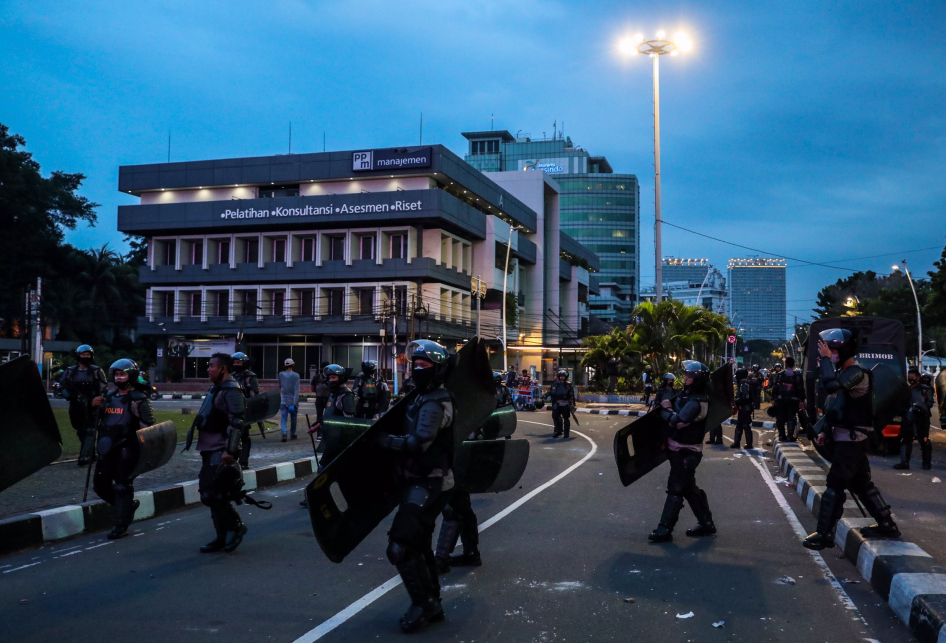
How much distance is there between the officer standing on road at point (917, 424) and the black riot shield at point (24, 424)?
12124 mm

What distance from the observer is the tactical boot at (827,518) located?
22.3ft

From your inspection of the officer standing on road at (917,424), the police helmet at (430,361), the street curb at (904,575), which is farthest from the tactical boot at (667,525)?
the officer standing on road at (917,424)

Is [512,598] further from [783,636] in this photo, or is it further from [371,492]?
[783,636]

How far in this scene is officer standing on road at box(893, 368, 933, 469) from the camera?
13062 mm

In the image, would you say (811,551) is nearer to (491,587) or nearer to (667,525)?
(667,525)

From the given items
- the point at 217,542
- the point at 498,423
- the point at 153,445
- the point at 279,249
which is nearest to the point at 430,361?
the point at 217,542

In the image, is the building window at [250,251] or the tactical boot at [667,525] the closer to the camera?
the tactical boot at [667,525]

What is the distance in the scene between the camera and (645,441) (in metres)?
8.34

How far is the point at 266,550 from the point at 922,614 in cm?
512

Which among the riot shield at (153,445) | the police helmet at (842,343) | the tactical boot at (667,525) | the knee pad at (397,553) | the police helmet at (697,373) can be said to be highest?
the police helmet at (842,343)

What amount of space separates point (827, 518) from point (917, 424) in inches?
309

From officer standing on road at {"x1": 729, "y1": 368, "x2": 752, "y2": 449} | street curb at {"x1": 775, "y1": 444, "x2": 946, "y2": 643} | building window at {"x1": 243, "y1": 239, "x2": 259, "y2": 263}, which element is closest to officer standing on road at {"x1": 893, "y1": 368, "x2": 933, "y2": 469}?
officer standing on road at {"x1": 729, "y1": 368, "x2": 752, "y2": 449}

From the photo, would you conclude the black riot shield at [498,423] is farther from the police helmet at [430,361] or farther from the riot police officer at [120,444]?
the police helmet at [430,361]

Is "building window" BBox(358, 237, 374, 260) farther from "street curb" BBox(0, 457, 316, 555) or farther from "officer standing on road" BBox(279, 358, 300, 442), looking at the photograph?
"street curb" BBox(0, 457, 316, 555)
